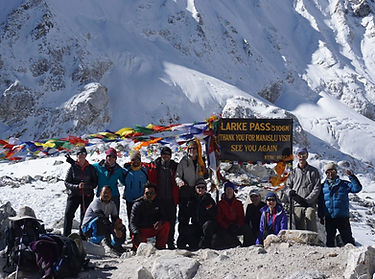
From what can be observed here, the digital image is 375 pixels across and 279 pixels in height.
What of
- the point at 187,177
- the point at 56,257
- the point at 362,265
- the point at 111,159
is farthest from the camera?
the point at 111,159

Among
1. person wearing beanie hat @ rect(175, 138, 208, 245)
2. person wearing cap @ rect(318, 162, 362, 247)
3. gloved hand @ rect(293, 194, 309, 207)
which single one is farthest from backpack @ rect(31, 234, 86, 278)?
person wearing cap @ rect(318, 162, 362, 247)

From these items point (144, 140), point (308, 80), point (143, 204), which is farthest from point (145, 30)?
point (143, 204)

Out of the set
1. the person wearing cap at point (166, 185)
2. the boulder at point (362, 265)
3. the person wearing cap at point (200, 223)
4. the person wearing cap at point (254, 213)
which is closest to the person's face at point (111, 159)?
the person wearing cap at point (166, 185)

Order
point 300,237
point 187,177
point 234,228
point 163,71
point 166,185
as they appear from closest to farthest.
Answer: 1. point 300,237
2. point 234,228
3. point 166,185
4. point 187,177
5. point 163,71

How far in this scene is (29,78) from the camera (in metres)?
27.7

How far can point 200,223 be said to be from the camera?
655 cm

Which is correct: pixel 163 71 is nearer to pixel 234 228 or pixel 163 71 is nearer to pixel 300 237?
pixel 234 228

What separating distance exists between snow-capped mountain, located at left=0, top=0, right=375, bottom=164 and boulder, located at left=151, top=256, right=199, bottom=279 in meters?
20.8

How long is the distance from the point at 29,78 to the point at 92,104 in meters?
4.85

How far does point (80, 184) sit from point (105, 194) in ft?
1.99

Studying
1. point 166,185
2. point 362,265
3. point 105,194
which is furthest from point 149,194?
point 362,265

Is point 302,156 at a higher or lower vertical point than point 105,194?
higher

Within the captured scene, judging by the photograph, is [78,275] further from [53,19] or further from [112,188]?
[53,19]

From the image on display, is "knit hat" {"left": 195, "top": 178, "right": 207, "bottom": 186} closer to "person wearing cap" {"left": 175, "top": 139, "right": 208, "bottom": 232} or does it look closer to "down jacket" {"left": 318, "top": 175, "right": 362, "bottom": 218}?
"person wearing cap" {"left": 175, "top": 139, "right": 208, "bottom": 232}
